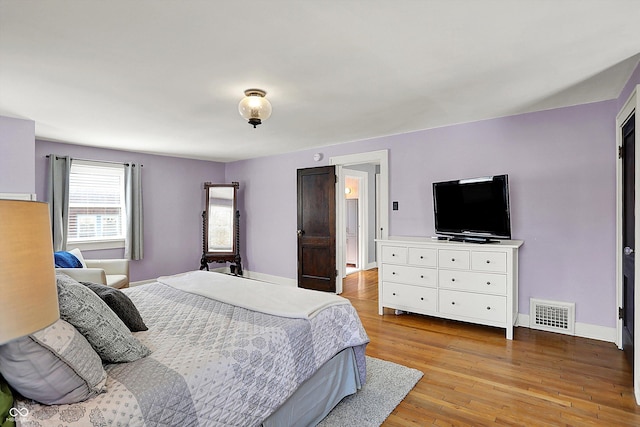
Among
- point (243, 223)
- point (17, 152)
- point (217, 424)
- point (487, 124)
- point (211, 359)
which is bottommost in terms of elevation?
point (217, 424)

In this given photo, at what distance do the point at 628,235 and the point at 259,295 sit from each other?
3074 millimetres

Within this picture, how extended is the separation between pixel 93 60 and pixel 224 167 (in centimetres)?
467

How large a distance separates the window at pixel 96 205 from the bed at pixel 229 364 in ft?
10.2

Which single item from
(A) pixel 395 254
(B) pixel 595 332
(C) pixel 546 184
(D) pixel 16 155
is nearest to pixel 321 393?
(A) pixel 395 254

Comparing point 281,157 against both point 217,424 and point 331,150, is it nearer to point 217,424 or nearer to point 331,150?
point 331,150

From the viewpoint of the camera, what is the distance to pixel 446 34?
6.54ft

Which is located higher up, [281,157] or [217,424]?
[281,157]

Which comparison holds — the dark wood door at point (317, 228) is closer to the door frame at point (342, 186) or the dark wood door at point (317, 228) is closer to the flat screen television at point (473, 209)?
the door frame at point (342, 186)

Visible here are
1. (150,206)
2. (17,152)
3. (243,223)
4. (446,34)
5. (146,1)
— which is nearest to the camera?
(146,1)

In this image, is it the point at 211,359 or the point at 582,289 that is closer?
the point at 211,359

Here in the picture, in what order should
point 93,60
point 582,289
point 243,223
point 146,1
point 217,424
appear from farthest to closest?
point 243,223, point 582,289, point 93,60, point 146,1, point 217,424

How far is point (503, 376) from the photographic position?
259cm

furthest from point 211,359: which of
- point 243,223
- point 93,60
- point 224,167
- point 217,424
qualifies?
point 224,167

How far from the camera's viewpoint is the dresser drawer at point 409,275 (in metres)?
3.80
